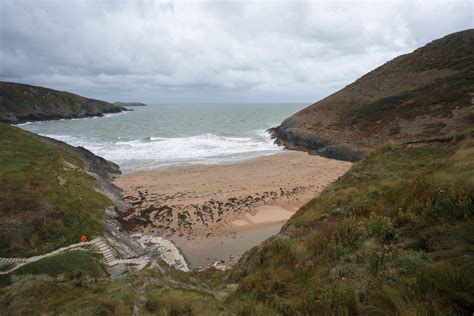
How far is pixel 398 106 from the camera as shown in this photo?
40.5 meters

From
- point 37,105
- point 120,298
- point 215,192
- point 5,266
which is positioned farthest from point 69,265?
point 37,105

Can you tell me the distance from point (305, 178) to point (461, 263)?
23.4m

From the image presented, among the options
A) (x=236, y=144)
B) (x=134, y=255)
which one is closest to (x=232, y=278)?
(x=134, y=255)

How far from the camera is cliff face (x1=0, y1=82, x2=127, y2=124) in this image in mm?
92725

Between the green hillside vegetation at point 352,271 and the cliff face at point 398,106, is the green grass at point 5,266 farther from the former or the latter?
the cliff face at point 398,106

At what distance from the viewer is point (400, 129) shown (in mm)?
35062

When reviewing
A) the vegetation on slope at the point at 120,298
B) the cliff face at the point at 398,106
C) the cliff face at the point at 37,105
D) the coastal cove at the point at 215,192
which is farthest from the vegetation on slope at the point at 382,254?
the cliff face at the point at 37,105

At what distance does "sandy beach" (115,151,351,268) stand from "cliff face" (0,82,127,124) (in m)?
84.6

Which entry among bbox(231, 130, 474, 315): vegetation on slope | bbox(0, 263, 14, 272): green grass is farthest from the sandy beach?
bbox(0, 263, 14, 272): green grass

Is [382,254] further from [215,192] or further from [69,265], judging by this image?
[215,192]

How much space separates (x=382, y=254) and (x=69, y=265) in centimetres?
1221

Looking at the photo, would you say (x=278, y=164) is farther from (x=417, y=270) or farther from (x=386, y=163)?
(x=417, y=270)

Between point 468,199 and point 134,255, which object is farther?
point 134,255

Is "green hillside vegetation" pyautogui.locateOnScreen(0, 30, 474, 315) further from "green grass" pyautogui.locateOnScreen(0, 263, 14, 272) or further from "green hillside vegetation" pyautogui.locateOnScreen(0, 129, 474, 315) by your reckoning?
"green grass" pyautogui.locateOnScreen(0, 263, 14, 272)
